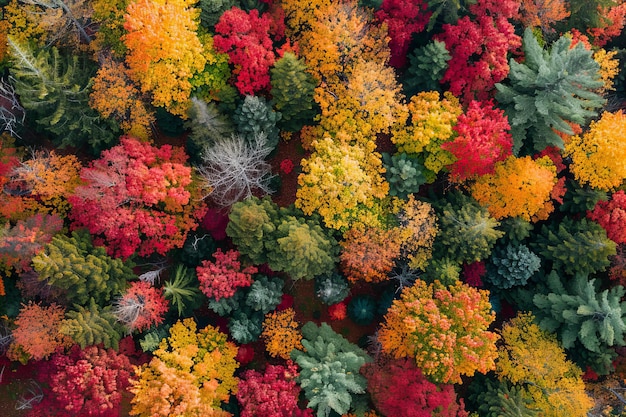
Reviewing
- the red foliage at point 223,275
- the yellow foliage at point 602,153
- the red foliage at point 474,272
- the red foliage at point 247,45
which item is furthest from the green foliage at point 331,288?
the yellow foliage at point 602,153

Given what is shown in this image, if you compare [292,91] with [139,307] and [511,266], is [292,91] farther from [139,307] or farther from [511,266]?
[511,266]

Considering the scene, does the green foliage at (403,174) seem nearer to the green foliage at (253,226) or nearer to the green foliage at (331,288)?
the green foliage at (331,288)

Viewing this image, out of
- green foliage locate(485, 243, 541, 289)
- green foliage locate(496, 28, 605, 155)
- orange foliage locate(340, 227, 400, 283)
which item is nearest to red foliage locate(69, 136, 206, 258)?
orange foliage locate(340, 227, 400, 283)

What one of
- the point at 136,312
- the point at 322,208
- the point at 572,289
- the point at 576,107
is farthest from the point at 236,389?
the point at 576,107

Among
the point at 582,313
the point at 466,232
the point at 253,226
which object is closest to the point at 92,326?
the point at 253,226

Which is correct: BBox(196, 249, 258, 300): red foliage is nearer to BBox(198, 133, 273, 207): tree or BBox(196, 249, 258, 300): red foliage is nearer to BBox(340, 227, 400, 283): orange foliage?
BBox(198, 133, 273, 207): tree

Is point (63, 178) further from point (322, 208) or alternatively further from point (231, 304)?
point (322, 208)
